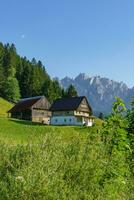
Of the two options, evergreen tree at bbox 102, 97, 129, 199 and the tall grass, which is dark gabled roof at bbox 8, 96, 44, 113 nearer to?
evergreen tree at bbox 102, 97, 129, 199

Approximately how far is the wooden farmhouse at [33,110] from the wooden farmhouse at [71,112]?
92.9 inches

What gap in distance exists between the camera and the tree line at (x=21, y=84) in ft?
416

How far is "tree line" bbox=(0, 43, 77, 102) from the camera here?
127m

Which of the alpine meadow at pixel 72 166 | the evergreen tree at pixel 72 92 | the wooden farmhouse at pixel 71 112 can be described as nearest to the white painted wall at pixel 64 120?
the wooden farmhouse at pixel 71 112

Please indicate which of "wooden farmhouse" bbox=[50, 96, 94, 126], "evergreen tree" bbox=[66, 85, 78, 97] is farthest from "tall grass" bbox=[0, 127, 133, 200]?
"evergreen tree" bbox=[66, 85, 78, 97]

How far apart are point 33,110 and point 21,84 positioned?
3423 cm

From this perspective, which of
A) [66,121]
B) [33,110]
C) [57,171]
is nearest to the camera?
[57,171]

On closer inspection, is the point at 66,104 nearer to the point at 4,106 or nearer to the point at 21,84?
the point at 4,106

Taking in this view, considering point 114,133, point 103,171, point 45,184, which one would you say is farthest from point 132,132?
point 45,184

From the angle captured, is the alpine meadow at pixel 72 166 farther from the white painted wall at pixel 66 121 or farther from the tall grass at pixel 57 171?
the white painted wall at pixel 66 121

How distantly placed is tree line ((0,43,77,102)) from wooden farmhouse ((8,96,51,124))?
16.1 meters

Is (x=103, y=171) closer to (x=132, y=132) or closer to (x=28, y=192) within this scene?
(x=28, y=192)

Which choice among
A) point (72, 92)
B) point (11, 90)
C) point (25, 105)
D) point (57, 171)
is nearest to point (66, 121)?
point (25, 105)

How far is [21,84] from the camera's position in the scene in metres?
138
